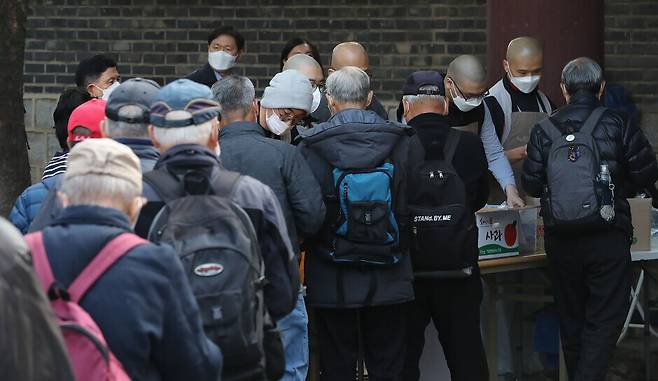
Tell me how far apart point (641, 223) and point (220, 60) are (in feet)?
8.56

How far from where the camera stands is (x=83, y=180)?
3646 mm

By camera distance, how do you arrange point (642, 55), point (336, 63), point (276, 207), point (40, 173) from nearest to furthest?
point (276, 207)
point (336, 63)
point (642, 55)
point (40, 173)

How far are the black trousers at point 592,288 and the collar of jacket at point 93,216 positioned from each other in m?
3.59

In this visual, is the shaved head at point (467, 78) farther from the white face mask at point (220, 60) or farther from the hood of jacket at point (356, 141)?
the white face mask at point (220, 60)

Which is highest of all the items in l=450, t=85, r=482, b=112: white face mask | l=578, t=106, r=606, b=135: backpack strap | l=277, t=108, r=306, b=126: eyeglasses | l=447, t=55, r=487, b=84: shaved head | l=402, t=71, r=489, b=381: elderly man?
l=447, t=55, r=487, b=84: shaved head

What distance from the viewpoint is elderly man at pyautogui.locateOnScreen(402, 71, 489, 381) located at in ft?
20.3

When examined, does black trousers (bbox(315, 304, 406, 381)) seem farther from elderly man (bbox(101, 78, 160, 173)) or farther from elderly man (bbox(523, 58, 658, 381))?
elderly man (bbox(101, 78, 160, 173))

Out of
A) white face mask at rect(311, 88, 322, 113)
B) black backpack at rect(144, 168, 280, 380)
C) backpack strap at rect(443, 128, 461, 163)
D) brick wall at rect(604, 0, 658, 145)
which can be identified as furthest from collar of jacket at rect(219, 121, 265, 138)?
brick wall at rect(604, 0, 658, 145)

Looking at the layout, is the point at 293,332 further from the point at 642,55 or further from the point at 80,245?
the point at 642,55

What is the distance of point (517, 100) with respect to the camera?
7.71 meters

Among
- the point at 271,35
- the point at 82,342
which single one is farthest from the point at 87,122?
the point at 271,35

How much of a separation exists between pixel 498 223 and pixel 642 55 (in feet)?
12.5

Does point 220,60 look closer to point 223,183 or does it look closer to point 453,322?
point 453,322

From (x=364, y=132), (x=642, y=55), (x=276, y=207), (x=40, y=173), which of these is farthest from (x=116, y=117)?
(x=40, y=173)
